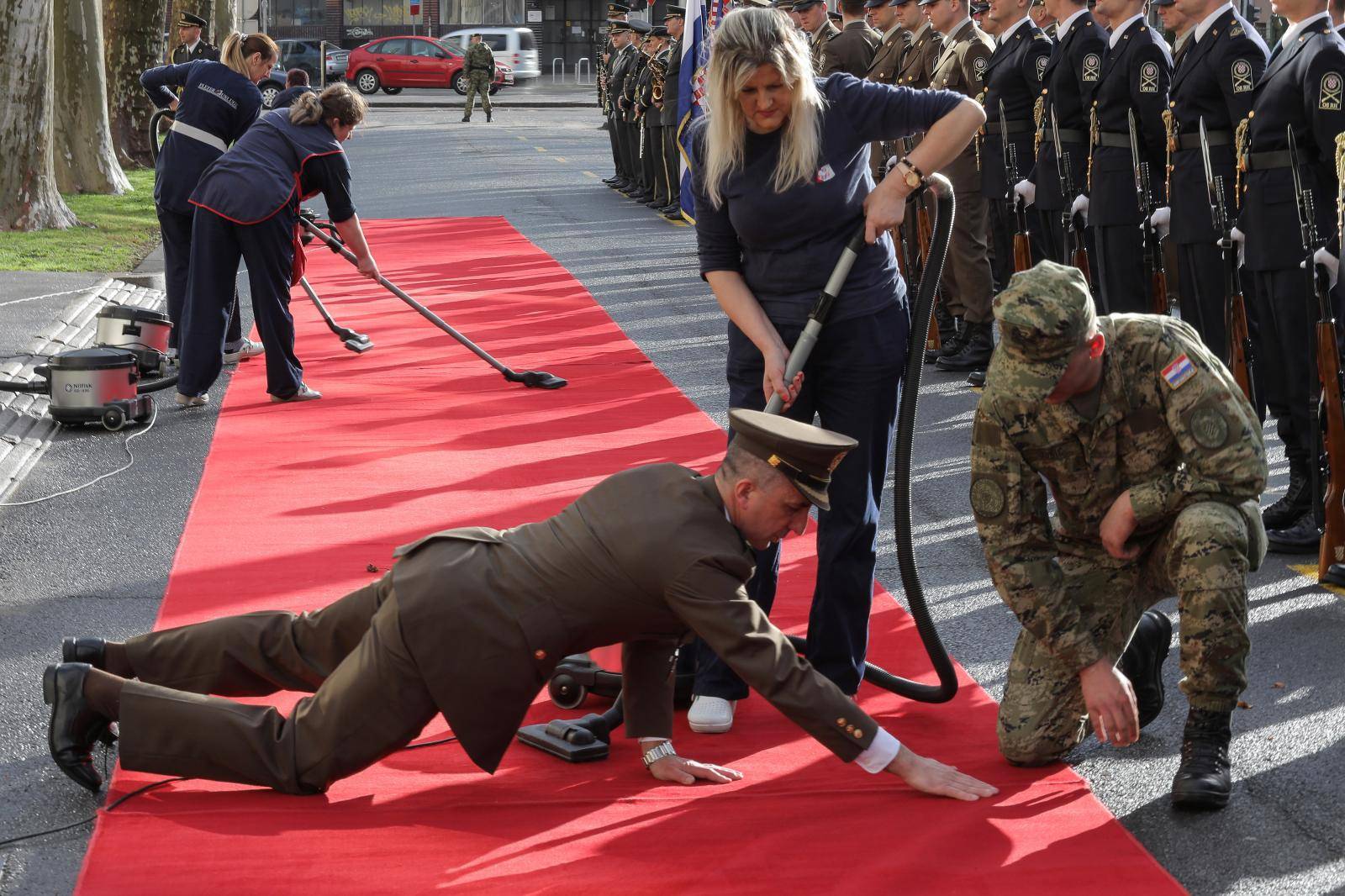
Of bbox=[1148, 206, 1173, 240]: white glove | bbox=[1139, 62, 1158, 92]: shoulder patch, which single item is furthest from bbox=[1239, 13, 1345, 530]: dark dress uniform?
bbox=[1139, 62, 1158, 92]: shoulder patch

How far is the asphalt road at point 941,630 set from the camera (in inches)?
150

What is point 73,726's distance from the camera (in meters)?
3.99

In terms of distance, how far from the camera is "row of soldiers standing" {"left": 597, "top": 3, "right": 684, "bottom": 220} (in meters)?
17.3

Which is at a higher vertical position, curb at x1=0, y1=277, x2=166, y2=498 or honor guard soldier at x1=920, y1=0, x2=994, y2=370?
honor guard soldier at x1=920, y1=0, x2=994, y2=370

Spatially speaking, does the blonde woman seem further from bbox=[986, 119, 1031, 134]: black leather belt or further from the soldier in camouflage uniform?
bbox=[986, 119, 1031, 134]: black leather belt

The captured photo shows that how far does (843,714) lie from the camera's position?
3645mm

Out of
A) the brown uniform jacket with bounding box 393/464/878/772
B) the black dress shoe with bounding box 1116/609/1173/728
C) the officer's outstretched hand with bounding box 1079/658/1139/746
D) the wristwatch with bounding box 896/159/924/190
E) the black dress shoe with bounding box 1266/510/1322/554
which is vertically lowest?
the black dress shoe with bounding box 1266/510/1322/554

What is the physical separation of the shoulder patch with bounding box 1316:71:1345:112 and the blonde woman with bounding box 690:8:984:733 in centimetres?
221

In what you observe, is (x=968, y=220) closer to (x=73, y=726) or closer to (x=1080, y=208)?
(x=1080, y=208)

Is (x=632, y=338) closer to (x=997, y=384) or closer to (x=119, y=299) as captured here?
(x=119, y=299)

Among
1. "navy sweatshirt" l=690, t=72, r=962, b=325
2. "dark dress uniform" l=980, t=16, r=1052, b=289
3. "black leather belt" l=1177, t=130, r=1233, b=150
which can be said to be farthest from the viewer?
"dark dress uniform" l=980, t=16, r=1052, b=289

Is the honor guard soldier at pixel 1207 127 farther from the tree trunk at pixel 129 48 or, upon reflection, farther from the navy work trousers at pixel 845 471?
the tree trunk at pixel 129 48

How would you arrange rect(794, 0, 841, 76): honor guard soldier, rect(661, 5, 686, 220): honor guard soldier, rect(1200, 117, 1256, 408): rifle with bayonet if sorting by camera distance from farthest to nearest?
rect(661, 5, 686, 220): honor guard soldier → rect(794, 0, 841, 76): honor guard soldier → rect(1200, 117, 1256, 408): rifle with bayonet

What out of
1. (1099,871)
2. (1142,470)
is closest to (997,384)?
(1142,470)
